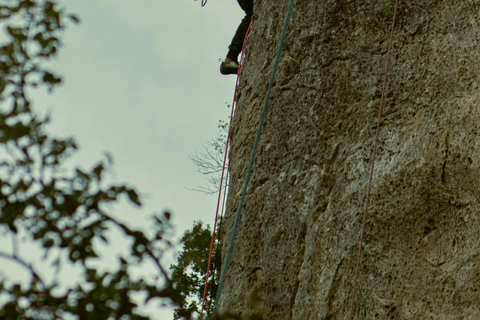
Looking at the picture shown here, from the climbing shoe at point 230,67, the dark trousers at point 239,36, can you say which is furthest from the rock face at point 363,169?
the climbing shoe at point 230,67

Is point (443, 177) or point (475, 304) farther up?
point (443, 177)

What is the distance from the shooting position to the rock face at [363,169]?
327 centimetres

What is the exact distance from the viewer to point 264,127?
169 inches

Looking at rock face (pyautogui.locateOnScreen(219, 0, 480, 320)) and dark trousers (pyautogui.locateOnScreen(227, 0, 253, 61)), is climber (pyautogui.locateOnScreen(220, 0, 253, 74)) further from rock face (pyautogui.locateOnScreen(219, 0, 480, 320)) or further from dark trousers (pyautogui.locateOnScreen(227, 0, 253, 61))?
rock face (pyautogui.locateOnScreen(219, 0, 480, 320))

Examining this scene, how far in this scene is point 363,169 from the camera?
143 inches

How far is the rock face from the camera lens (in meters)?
3.27

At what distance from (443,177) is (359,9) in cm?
140

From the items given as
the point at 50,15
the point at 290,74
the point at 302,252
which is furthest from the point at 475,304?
the point at 50,15

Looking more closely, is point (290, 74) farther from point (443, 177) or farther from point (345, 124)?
point (443, 177)

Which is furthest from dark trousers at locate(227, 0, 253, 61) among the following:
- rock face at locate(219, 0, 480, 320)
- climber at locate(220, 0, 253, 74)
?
rock face at locate(219, 0, 480, 320)

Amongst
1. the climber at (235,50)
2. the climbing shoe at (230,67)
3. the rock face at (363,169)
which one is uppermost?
the climber at (235,50)

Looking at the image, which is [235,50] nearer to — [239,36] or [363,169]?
[239,36]

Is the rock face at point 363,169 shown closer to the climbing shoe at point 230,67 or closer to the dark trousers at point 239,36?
the dark trousers at point 239,36

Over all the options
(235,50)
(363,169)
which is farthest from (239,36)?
(363,169)
